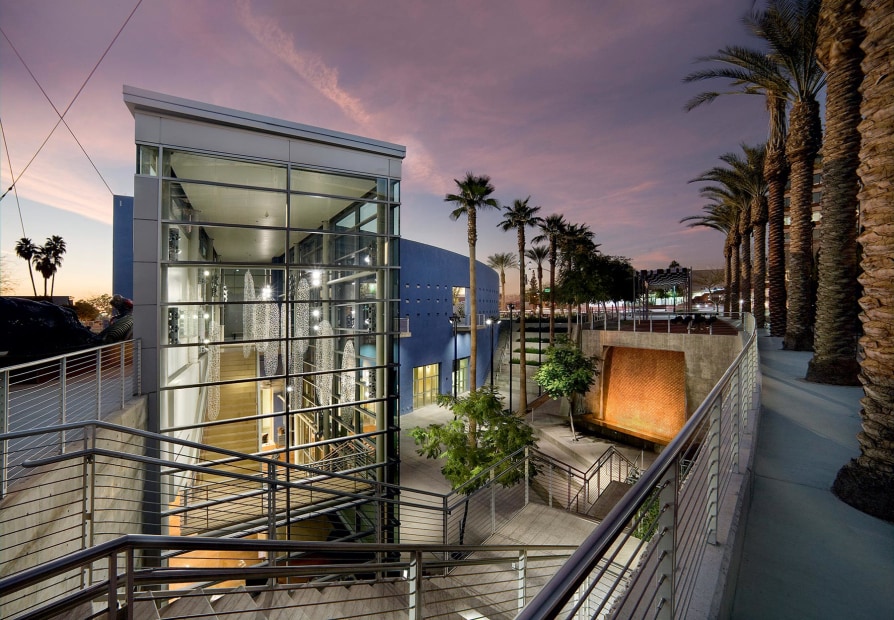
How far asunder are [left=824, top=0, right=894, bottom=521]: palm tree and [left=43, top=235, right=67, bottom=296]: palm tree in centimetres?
5257

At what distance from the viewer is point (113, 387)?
7723 millimetres

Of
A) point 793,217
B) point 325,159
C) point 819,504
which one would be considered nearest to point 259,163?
point 325,159

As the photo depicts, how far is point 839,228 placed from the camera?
7.61 m

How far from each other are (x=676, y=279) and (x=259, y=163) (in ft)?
81.5

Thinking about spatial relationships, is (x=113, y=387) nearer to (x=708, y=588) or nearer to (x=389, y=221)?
(x=389, y=221)

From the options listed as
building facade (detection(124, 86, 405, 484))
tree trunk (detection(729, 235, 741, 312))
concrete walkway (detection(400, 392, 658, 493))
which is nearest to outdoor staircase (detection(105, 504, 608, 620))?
building facade (detection(124, 86, 405, 484))

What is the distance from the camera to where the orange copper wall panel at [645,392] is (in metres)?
17.1

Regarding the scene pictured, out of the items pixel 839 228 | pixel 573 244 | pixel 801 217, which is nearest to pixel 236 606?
pixel 839 228

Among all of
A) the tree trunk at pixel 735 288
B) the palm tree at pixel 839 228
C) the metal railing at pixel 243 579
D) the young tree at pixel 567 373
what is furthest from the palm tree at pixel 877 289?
the tree trunk at pixel 735 288

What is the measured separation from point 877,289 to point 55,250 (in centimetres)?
5300

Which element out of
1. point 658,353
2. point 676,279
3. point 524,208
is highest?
point 524,208

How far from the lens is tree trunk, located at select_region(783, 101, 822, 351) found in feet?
38.9

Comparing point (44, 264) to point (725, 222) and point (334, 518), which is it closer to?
point (334, 518)

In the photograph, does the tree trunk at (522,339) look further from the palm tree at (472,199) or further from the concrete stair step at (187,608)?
the concrete stair step at (187,608)
